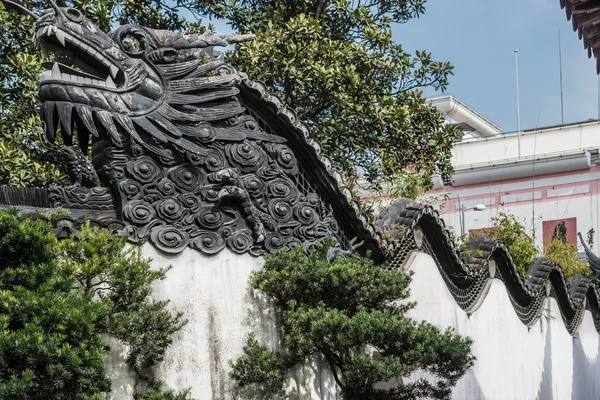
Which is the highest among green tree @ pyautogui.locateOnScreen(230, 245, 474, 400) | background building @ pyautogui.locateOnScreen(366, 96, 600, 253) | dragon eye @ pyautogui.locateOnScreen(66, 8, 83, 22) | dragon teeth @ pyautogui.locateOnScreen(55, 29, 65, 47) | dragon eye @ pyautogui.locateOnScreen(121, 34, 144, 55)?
background building @ pyautogui.locateOnScreen(366, 96, 600, 253)

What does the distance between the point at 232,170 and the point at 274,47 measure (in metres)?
4.99

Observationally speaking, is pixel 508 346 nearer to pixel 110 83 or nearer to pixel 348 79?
pixel 348 79

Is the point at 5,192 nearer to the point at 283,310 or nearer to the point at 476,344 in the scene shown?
the point at 283,310

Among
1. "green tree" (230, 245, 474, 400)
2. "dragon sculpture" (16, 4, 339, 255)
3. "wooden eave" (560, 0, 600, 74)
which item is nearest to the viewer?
"wooden eave" (560, 0, 600, 74)

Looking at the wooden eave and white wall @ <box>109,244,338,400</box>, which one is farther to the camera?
white wall @ <box>109,244,338,400</box>

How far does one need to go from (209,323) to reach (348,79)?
19.6ft

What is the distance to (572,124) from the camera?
30.0 m

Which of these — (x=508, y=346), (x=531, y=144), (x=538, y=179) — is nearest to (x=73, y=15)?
(x=508, y=346)

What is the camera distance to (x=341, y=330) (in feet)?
29.1

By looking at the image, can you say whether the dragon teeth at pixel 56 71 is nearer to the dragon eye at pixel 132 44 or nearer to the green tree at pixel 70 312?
the dragon eye at pixel 132 44

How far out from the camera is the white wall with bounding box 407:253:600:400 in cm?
1178

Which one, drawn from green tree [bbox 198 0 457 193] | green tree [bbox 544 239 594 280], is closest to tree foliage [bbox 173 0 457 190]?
green tree [bbox 198 0 457 193]

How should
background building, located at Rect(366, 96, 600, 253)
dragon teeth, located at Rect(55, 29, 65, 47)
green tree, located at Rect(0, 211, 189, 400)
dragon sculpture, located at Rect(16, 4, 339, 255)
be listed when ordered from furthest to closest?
1. background building, located at Rect(366, 96, 600, 253)
2. dragon sculpture, located at Rect(16, 4, 339, 255)
3. dragon teeth, located at Rect(55, 29, 65, 47)
4. green tree, located at Rect(0, 211, 189, 400)

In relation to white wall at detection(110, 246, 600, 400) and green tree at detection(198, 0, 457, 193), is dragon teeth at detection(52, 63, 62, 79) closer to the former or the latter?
white wall at detection(110, 246, 600, 400)
